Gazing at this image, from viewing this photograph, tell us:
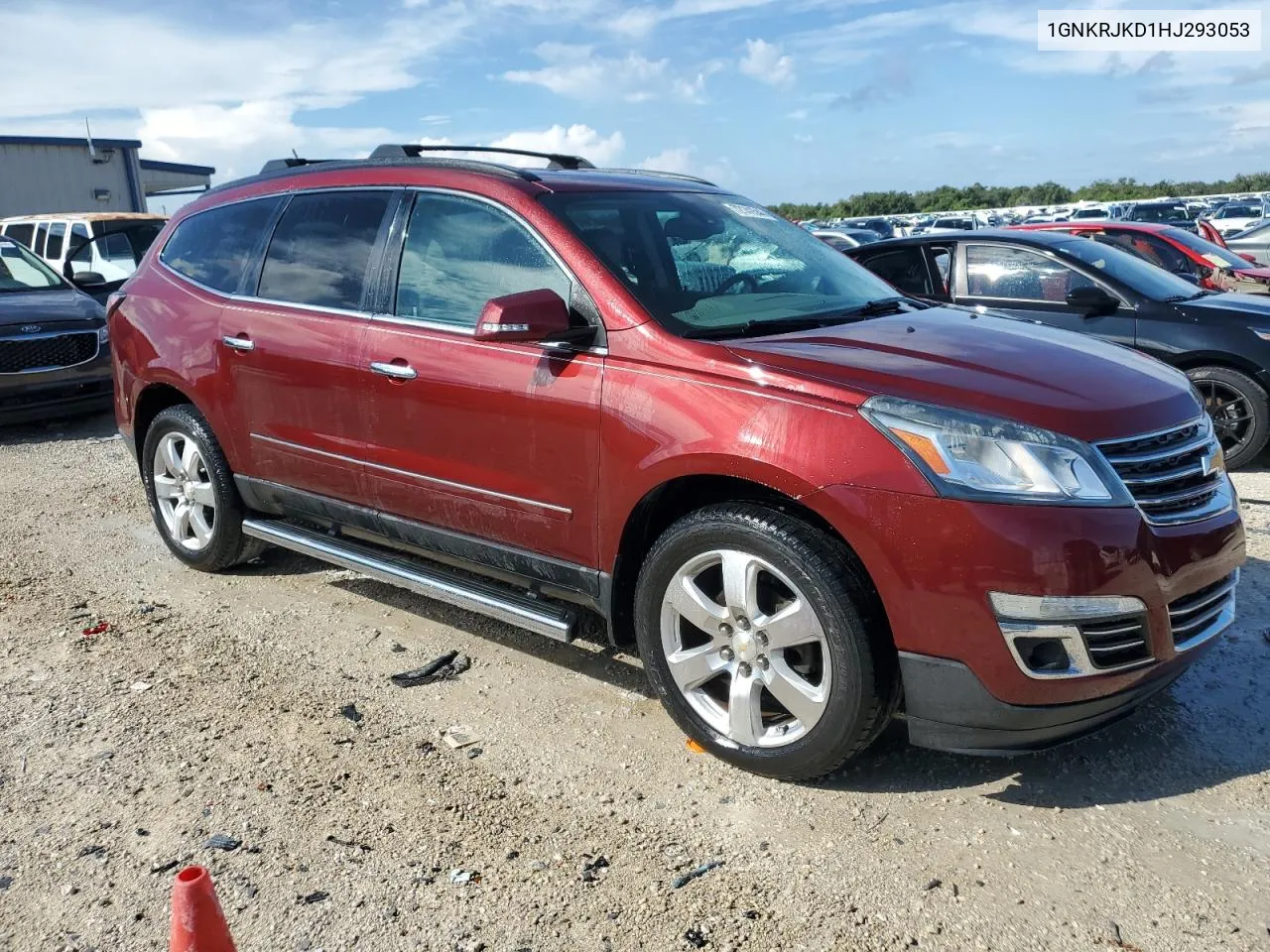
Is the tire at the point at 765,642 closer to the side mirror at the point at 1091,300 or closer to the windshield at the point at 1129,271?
the side mirror at the point at 1091,300

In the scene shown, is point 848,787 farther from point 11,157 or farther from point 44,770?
point 11,157

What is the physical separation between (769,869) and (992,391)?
4.76 ft

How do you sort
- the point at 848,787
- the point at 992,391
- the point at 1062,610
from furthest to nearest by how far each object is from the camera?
the point at 848,787
the point at 992,391
the point at 1062,610

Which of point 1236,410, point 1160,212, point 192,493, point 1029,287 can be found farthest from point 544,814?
point 1160,212

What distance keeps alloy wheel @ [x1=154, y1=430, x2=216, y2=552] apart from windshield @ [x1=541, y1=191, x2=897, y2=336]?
2436mm

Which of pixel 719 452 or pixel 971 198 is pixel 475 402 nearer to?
pixel 719 452

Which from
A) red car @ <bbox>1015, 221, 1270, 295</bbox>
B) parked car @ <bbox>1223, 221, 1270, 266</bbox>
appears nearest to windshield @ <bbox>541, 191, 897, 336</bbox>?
red car @ <bbox>1015, 221, 1270, 295</bbox>

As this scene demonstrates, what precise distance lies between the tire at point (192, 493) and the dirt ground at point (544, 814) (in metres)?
0.68

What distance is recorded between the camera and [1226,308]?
707cm

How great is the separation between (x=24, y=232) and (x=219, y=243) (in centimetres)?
1337

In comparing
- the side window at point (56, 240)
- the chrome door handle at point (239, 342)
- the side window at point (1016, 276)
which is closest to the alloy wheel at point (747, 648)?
the chrome door handle at point (239, 342)

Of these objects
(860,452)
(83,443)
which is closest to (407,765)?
(860,452)

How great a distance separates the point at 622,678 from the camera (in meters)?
4.03

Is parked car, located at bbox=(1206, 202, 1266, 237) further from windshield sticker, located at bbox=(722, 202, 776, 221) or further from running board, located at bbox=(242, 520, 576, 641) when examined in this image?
running board, located at bbox=(242, 520, 576, 641)
